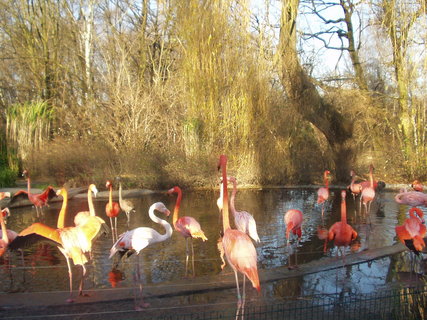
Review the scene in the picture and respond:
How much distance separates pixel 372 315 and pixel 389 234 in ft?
13.8

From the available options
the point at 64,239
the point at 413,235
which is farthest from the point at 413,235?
the point at 64,239

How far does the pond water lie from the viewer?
18.1 feet

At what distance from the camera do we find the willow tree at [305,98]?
47.1ft

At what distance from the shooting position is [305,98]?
1510 cm

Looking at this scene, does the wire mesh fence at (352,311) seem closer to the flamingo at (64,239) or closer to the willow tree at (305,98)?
the flamingo at (64,239)

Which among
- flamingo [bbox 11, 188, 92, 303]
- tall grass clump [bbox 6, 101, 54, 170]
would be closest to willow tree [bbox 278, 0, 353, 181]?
tall grass clump [bbox 6, 101, 54, 170]

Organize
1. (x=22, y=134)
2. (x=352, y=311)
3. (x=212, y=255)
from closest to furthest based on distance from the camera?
(x=352, y=311)
(x=212, y=255)
(x=22, y=134)

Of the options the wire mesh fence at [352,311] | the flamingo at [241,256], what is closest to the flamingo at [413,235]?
the wire mesh fence at [352,311]

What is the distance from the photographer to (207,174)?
48.5ft

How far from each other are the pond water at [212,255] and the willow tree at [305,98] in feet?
14.2

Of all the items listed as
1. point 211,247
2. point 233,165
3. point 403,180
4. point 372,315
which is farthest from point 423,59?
point 372,315

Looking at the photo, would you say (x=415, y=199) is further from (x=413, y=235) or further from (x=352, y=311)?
(x=352, y=311)

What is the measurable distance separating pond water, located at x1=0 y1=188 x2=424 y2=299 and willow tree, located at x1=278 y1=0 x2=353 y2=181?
4.34m

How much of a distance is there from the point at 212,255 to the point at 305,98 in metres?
9.34
